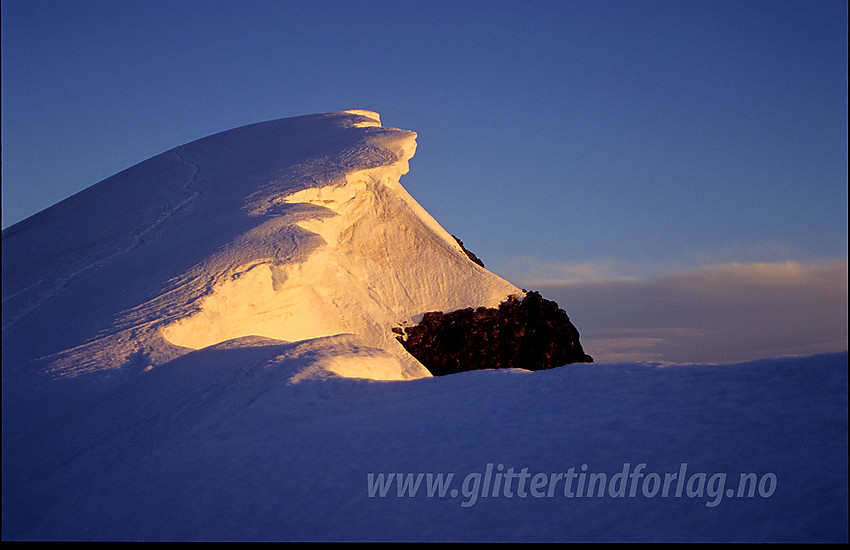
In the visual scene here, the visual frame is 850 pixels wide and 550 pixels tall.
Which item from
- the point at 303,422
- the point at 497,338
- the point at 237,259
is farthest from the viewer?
the point at 497,338

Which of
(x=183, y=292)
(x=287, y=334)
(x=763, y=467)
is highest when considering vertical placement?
(x=183, y=292)

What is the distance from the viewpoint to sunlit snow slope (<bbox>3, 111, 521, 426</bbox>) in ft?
26.9

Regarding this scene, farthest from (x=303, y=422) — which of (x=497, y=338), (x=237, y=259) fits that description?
(x=497, y=338)

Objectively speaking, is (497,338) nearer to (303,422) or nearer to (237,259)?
(237,259)

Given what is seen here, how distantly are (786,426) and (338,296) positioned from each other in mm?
8700

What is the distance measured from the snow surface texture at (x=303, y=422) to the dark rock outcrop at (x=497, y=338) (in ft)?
7.56

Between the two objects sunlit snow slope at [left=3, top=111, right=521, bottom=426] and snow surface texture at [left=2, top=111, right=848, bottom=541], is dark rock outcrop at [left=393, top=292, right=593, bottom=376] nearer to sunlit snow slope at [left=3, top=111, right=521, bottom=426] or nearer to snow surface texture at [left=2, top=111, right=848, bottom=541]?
sunlit snow slope at [left=3, top=111, right=521, bottom=426]

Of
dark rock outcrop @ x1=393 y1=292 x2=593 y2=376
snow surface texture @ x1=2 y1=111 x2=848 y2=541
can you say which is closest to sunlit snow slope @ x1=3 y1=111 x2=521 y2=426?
snow surface texture @ x1=2 y1=111 x2=848 y2=541

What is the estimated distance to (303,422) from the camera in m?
6.12

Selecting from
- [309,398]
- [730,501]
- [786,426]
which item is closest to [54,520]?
[309,398]

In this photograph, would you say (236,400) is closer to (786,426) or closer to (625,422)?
(625,422)

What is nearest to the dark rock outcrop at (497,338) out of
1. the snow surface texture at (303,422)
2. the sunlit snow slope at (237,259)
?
the sunlit snow slope at (237,259)

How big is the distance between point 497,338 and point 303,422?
8.93 m

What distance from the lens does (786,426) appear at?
4805 millimetres
